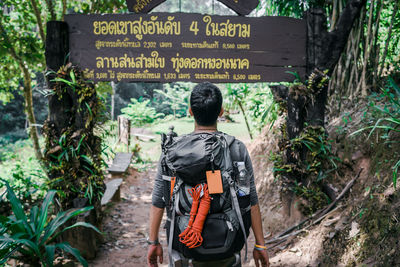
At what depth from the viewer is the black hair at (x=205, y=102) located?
1.72 metres

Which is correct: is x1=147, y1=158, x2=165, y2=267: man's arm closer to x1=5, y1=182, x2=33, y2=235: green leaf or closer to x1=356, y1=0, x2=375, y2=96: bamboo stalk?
x1=5, y1=182, x2=33, y2=235: green leaf

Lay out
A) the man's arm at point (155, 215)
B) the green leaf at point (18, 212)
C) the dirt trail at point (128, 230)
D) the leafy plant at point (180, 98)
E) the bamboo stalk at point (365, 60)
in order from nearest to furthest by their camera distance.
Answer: the man's arm at point (155, 215) → the green leaf at point (18, 212) → the dirt trail at point (128, 230) → the bamboo stalk at point (365, 60) → the leafy plant at point (180, 98)

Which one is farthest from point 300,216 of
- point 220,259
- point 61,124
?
point 61,124

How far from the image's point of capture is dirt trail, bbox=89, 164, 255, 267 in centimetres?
357

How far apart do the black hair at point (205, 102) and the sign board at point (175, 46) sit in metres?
1.53

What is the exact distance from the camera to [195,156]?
159cm

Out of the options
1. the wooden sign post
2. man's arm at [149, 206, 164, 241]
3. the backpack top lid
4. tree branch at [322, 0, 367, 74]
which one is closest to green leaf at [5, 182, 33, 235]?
man's arm at [149, 206, 164, 241]

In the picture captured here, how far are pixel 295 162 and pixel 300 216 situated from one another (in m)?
0.66

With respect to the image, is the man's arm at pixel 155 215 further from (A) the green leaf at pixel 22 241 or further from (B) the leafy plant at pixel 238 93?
(B) the leafy plant at pixel 238 93

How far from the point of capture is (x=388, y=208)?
8.15ft

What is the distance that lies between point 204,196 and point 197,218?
0.12m

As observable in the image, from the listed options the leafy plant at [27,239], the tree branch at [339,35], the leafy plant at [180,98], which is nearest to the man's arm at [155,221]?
the leafy plant at [27,239]

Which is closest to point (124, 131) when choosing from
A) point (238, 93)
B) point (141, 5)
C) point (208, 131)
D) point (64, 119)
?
point (238, 93)

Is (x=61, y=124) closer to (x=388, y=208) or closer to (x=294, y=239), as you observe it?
(x=294, y=239)
